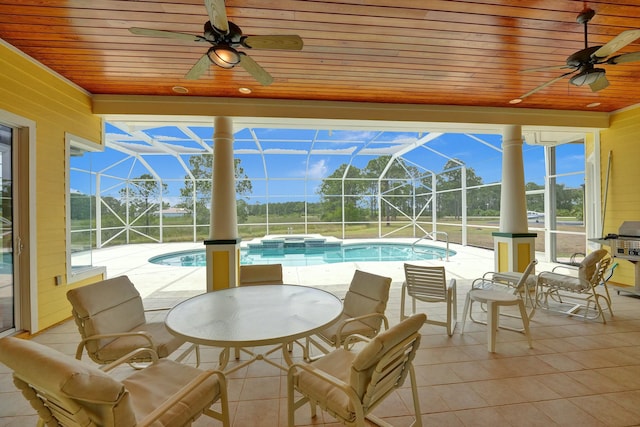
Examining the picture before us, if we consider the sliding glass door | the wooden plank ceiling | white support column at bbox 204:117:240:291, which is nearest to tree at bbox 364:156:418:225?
the wooden plank ceiling

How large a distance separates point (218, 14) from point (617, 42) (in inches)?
111

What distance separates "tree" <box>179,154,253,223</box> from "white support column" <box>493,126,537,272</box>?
315 inches

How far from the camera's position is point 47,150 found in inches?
122

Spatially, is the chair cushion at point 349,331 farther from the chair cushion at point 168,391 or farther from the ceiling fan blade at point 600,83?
the ceiling fan blade at point 600,83

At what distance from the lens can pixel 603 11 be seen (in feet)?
7.18

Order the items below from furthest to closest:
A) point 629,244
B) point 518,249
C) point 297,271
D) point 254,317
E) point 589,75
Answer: point 297,271 → point 518,249 → point 629,244 → point 589,75 → point 254,317

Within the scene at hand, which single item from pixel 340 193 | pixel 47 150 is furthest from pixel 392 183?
pixel 47 150

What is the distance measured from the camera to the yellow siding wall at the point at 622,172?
169 inches

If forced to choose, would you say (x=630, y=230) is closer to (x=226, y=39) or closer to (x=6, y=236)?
(x=226, y=39)

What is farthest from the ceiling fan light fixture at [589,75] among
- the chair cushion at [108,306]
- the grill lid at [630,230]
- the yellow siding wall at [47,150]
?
the yellow siding wall at [47,150]

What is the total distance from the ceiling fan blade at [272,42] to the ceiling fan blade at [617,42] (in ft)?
7.26

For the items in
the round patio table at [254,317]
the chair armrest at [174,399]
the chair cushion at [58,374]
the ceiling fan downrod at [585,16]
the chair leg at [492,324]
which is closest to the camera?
the chair cushion at [58,374]

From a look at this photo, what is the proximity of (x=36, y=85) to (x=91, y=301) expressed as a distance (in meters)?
2.63

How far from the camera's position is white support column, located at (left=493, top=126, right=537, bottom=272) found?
14.3 ft
